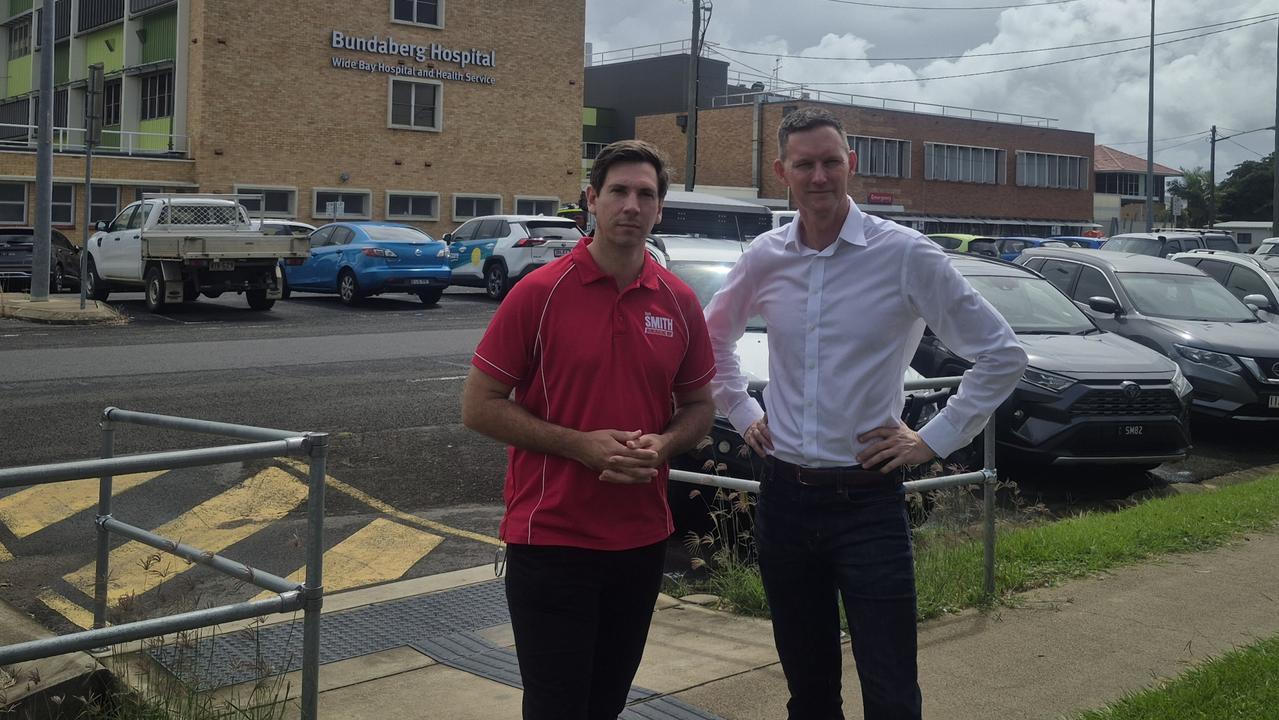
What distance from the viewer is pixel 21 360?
14781 mm

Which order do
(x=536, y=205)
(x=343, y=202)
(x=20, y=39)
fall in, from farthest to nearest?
(x=20, y=39), (x=536, y=205), (x=343, y=202)

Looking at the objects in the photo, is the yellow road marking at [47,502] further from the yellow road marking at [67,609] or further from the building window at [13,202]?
the building window at [13,202]

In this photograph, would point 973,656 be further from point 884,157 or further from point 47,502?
point 884,157

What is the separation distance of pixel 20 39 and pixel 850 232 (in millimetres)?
61422

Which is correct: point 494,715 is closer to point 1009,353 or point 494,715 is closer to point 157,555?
point 157,555

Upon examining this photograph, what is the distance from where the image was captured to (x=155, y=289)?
70.2ft

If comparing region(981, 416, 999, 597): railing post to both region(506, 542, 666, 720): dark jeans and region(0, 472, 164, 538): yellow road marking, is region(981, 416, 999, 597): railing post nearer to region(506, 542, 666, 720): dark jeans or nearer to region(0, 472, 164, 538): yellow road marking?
region(506, 542, 666, 720): dark jeans

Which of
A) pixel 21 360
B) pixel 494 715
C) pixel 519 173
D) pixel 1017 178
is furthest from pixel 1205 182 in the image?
pixel 494 715

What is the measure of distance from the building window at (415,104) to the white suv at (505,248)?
15.2 m

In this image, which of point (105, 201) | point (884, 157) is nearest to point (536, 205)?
point (105, 201)

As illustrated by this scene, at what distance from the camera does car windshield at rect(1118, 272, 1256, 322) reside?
13.2 metres

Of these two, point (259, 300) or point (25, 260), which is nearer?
point (259, 300)

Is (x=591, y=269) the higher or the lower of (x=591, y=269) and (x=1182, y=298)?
the lower

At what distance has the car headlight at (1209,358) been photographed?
12.2 meters
